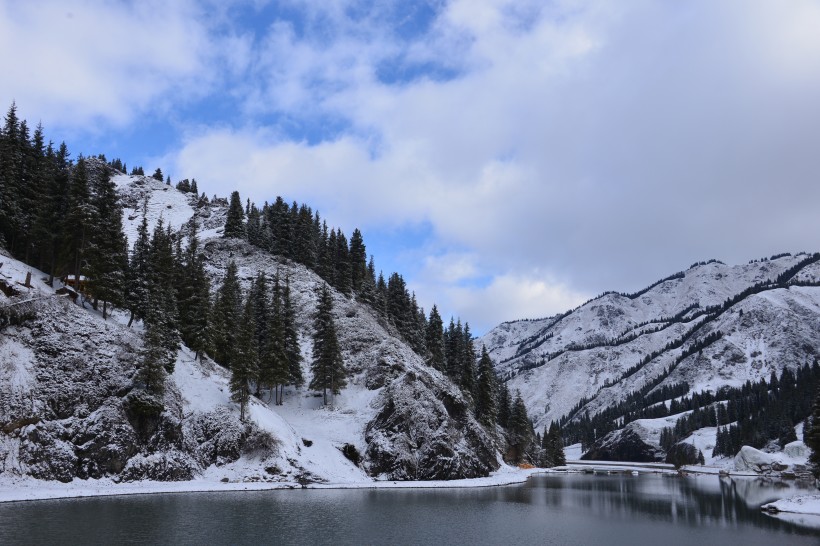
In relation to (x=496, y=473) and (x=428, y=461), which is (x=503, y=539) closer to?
(x=428, y=461)

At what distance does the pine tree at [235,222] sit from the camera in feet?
467

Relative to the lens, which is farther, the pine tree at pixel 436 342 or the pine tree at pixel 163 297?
the pine tree at pixel 436 342

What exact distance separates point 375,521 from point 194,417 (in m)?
36.3

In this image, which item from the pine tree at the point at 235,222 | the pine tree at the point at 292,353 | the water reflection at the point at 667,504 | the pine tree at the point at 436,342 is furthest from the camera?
the pine tree at the point at 235,222

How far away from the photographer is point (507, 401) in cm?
13400

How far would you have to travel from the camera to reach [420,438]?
81062mm

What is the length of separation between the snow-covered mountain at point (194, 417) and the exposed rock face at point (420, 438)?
0.57ft

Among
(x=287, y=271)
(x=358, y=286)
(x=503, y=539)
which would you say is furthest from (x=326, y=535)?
(x=358, y=286)

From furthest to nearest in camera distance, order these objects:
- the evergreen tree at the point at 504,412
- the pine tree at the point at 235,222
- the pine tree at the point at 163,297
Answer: the pine tree at the point at 235,222 < the evergreen tree at the point at 504,412 < the pine tree at the point at 163,297

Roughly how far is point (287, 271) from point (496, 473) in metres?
63.8

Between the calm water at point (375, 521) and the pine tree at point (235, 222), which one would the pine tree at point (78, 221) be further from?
the pine tree at point (235, 222)

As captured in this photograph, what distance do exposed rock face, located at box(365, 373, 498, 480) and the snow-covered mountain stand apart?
0.57 ft

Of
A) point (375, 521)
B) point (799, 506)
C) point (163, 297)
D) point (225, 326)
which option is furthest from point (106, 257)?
point (799, 506)

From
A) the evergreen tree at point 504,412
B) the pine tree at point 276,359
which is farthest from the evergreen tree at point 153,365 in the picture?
the evergreen tree at point 504,412
